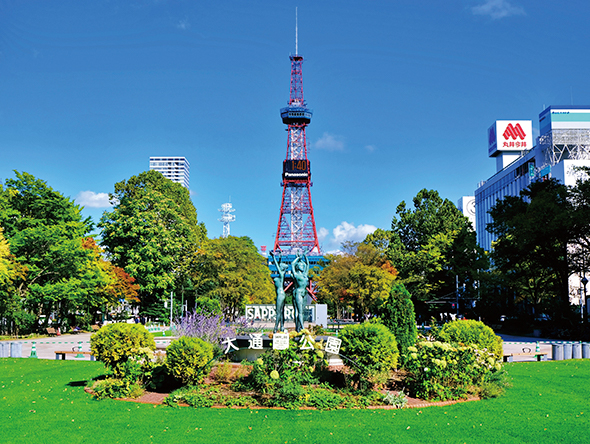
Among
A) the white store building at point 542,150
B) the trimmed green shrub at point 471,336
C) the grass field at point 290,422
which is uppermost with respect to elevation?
the white store building at point 542,150

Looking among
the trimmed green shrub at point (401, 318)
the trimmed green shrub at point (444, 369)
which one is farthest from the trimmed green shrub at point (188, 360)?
the trimmed green shrub at point (401, 318)

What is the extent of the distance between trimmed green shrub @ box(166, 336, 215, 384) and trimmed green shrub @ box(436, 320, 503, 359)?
263 inches

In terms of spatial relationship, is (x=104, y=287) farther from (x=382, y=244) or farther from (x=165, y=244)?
(x=382, y=244)

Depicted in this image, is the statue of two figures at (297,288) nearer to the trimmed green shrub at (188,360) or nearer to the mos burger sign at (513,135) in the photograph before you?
the trimmed green shrub at (188,360)

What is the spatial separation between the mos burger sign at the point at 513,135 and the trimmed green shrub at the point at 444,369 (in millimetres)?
88425

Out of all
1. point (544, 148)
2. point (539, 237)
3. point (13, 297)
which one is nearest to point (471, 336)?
point (539, 237)

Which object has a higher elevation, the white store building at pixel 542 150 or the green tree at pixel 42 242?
the white store building at pixel 542 150

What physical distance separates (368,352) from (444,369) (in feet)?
6.26

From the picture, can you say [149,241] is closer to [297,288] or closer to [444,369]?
[297,288]

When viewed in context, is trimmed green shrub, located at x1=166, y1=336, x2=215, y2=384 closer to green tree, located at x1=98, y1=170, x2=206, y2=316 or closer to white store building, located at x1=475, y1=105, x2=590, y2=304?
green tree, located at x1=98, y1=170, x2=206, y2=316

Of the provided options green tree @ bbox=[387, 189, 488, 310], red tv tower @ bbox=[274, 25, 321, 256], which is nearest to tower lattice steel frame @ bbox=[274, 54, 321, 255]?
red tv tower @ bbox=[274, 25, 321, 256]

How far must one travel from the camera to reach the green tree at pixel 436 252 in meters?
50.9

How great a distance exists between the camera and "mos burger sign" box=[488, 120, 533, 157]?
303 feet

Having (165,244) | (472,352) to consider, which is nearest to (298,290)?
(472,352)
